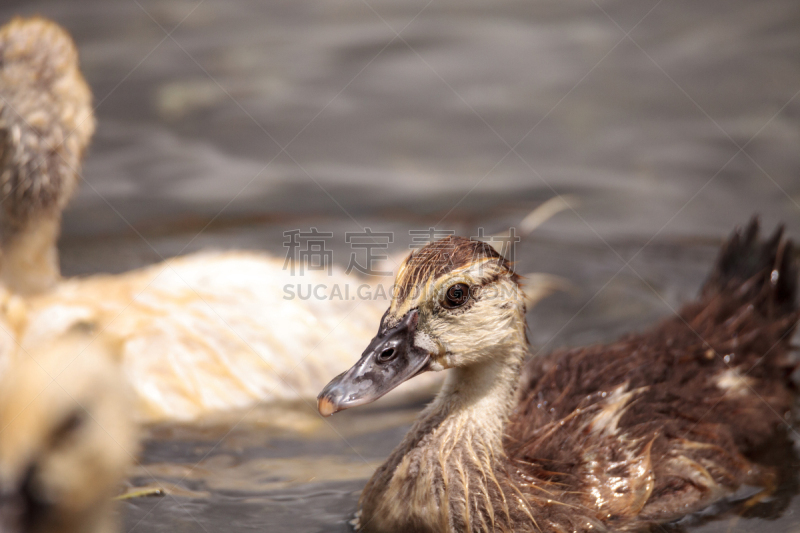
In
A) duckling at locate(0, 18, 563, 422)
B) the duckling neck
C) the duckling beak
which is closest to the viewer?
the duckling beak

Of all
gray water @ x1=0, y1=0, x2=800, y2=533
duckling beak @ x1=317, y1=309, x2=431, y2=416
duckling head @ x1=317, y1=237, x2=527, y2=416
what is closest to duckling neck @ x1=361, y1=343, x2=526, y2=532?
duckling head @ x1=317, y1=237, x2=527, y2=416

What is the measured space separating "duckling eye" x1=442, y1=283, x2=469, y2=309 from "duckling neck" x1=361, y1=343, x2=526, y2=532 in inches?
12.6

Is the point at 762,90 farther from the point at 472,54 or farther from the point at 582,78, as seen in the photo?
the point at 472,54

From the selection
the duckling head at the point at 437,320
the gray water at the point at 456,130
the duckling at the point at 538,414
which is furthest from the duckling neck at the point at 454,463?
the gray water at the point at 456,130

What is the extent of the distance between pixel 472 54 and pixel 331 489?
5749 mm

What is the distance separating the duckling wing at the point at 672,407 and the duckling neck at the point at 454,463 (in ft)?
→ 0.66

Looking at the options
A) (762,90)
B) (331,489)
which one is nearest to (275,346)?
(331,489)

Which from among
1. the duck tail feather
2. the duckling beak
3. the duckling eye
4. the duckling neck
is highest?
the duck tail feather

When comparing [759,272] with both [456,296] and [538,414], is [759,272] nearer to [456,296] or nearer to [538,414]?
[538,414]

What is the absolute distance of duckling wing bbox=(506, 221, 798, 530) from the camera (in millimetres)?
4152

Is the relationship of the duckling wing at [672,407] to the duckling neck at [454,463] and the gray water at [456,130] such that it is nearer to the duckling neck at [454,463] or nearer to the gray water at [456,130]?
the duckling neck at [454,463]

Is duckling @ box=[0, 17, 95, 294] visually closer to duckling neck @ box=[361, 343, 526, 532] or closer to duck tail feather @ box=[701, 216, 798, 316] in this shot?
duckling neck @ box=[361, 343, 526, 532]

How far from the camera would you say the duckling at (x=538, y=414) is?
3861 millimetres

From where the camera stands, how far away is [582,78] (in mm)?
8938
